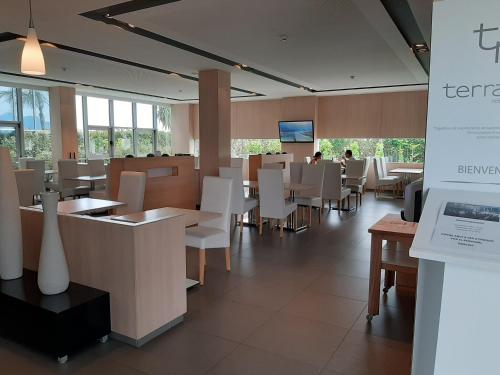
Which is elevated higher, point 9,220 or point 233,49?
point 233,49

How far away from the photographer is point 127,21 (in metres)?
4.61

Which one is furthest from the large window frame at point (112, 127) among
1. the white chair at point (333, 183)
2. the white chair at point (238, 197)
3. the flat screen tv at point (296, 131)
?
the white chair at point (333, 183)

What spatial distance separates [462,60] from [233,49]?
491 centimetres

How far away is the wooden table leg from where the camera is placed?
3053 millimetres

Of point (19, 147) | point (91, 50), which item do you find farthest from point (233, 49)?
point (19, 147)

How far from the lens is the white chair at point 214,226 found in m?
3.93

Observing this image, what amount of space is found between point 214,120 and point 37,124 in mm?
5354

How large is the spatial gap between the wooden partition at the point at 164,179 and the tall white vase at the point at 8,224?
9.87 ft

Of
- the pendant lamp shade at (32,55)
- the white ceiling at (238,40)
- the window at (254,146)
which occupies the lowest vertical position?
the window at (254,146)

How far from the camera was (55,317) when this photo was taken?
2.43 meters

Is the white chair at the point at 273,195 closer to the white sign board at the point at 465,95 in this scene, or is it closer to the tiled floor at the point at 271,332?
the tiled floor at the point at 271,332

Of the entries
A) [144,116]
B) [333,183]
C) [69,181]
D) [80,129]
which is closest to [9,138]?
[80,129]

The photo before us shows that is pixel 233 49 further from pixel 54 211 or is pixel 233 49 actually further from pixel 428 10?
pixel 54 211

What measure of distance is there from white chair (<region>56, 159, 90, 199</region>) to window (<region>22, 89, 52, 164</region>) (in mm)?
2774
